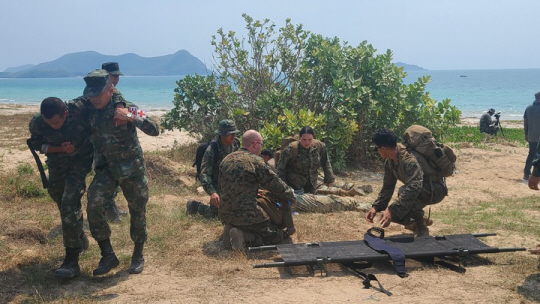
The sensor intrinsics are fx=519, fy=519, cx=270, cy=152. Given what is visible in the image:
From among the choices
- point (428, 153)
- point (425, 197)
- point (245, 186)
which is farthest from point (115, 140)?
point (425, 197)

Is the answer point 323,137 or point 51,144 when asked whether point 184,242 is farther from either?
Result: point 323,137

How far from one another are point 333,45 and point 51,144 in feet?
28.1

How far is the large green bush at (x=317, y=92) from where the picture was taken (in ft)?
38.9

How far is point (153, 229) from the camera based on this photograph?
7023mm

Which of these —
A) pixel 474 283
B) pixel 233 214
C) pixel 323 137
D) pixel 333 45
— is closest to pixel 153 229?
pixel 233 214

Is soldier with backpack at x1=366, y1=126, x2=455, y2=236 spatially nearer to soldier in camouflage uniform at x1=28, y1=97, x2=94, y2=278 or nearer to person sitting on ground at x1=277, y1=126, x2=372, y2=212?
person sitting on ground at x1=277, y1=126, x2=372, y2=212

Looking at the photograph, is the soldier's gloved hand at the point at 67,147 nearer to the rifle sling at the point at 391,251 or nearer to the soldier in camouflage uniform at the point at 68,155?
the soldier in camouflage uniform at the point at 68,155

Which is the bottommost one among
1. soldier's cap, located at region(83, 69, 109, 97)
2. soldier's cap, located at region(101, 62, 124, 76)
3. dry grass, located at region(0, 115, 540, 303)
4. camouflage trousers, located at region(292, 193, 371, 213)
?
dry grass, located at region(0, 115, 540, 303)

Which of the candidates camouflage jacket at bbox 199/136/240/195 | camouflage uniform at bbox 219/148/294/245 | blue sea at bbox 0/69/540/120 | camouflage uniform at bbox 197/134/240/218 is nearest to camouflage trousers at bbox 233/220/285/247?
camouflage uniform at bbox 219/148/294/245

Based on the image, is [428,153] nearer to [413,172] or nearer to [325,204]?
[413,172]

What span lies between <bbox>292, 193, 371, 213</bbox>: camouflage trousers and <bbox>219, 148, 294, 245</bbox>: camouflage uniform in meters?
1.84

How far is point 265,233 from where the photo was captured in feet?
20.5

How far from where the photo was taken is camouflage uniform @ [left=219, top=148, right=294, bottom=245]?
5984 millimetres

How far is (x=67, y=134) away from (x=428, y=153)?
433 centimetres
